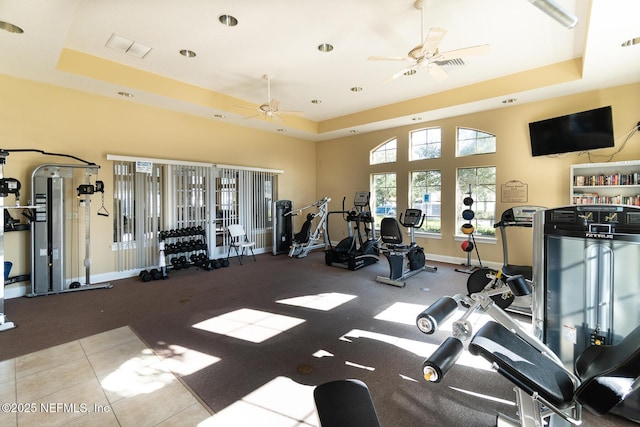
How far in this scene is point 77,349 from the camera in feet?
9.59

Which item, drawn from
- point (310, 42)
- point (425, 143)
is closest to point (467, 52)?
point (310, 42)

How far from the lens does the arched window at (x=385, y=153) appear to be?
781 centimetres

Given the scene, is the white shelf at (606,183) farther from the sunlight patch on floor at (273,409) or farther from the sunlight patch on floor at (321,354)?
the sunlight patch on floor at (273,409)

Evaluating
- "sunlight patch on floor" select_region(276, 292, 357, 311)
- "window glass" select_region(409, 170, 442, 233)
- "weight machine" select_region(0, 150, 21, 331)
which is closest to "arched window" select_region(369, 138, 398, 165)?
"window glass" select_region(409, 170, 442, 233)

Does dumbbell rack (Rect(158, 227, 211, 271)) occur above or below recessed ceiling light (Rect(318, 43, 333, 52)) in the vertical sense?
below

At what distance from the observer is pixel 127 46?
4172 millimetres

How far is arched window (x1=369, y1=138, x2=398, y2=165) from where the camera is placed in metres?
7.81

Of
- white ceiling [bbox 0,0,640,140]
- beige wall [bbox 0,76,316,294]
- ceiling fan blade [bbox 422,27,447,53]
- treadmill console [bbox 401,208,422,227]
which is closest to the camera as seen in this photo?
ceiling fan blade [bbox 422,27,447,53]

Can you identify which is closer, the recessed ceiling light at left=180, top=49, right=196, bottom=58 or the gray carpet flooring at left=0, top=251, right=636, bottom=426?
the gray carpet flooring at left=0, top=251, right=636, bottom=426

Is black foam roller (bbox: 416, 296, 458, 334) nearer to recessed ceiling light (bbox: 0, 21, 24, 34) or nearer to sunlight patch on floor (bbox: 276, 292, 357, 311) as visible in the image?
sunlight patch on floor (bbox: 276, 292, 357, 311)

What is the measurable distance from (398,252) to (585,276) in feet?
10.2

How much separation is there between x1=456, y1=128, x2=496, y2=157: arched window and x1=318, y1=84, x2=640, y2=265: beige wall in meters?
0.13

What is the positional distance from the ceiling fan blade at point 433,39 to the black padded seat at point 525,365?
9.54 feet

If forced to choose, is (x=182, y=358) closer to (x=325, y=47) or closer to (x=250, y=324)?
(x=250, y=324)
